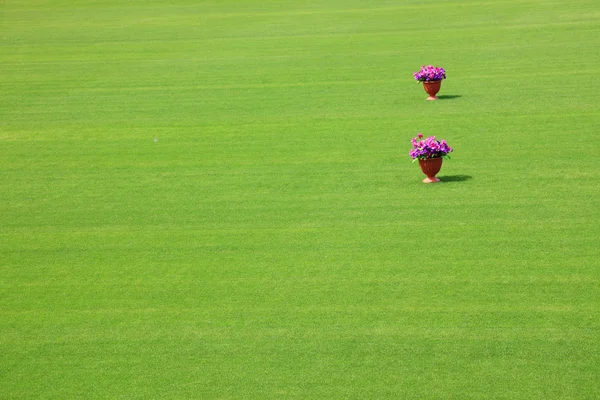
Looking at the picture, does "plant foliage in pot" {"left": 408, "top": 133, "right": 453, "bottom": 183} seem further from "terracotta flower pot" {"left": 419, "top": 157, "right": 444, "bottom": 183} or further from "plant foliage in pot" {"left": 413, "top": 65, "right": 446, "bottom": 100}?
"plant foliage in pot" {"left": 413, "top": 65, "right": 446, "bottom": 100}

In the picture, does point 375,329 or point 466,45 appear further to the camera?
point 466,45

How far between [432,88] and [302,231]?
8.81 meters

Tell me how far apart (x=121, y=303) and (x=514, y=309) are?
416cm

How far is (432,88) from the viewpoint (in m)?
19.8

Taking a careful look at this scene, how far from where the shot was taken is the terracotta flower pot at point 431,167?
13492mm

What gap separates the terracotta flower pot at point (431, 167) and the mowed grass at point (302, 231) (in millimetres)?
215

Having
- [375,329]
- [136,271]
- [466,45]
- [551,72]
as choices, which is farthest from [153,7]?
[375,329]

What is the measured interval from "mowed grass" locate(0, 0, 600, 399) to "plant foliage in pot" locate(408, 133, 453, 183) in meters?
0.27

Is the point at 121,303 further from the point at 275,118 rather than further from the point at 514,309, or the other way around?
the point at 275,118

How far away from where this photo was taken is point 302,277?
1035 centimetres

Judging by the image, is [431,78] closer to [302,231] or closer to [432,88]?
[432,88]

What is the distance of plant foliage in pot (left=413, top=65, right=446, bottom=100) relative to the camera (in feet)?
64.4

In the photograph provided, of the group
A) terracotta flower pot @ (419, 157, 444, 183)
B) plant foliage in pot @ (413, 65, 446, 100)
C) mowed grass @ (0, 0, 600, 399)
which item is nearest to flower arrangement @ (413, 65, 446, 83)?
plant foliage in pot @ (413, 65, 446, 100)

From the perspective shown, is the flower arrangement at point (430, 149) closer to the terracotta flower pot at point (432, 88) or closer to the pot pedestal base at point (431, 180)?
the pot pedestal base at point (431, 180)
